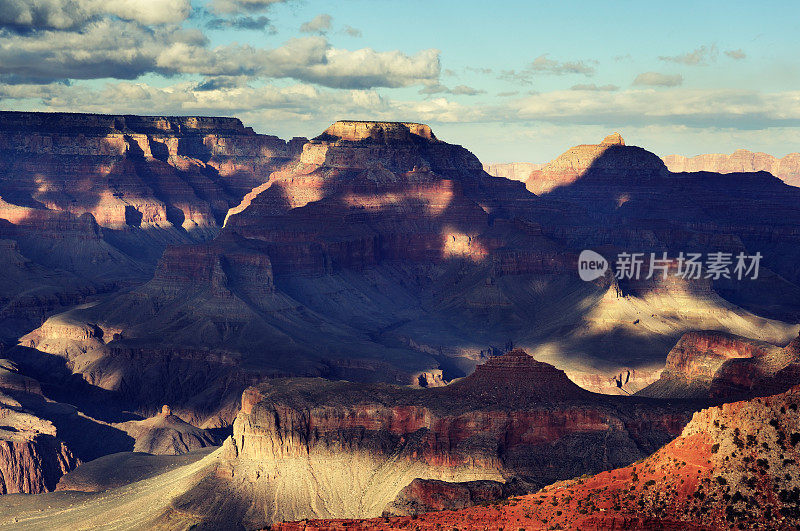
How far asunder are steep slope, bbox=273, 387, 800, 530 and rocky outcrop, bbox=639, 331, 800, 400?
59533 millimetres

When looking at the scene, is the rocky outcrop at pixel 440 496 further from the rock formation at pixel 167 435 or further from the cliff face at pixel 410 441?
the rock formation at pixel 167 435

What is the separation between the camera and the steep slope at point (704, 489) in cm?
3772

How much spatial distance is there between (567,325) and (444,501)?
4099 inches

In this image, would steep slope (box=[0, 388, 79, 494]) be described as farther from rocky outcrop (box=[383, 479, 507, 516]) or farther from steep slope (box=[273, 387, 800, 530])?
steep slope (box=[273, 387, 800, 530])

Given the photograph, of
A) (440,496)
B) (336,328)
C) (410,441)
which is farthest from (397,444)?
(336,328)

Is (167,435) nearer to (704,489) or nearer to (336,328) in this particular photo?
(336,328)

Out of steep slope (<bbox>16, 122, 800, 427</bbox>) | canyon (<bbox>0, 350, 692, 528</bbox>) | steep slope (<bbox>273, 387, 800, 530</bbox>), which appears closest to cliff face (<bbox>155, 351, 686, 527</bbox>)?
canyon (<bbox>0, 350, 692, 528</bbox>)

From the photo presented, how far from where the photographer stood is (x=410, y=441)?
8931cm

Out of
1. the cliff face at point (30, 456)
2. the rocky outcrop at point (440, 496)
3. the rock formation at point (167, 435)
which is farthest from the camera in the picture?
the rock formation at point (167, 435)

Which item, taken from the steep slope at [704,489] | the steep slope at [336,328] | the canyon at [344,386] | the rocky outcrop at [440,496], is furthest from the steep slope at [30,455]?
the steep slope at [704,489]

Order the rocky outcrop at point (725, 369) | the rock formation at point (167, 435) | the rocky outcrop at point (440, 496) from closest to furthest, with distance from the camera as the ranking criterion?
1. the rocky outcrop at point (440, 496)
2. the rocky outcrop at point (725, 369)
3. the rock formation at point (167, 435)

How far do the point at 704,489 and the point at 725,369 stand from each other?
71064 millimetres

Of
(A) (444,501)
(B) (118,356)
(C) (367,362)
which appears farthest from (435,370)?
(A) (444,501)

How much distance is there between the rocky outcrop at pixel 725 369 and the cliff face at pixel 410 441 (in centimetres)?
1516
